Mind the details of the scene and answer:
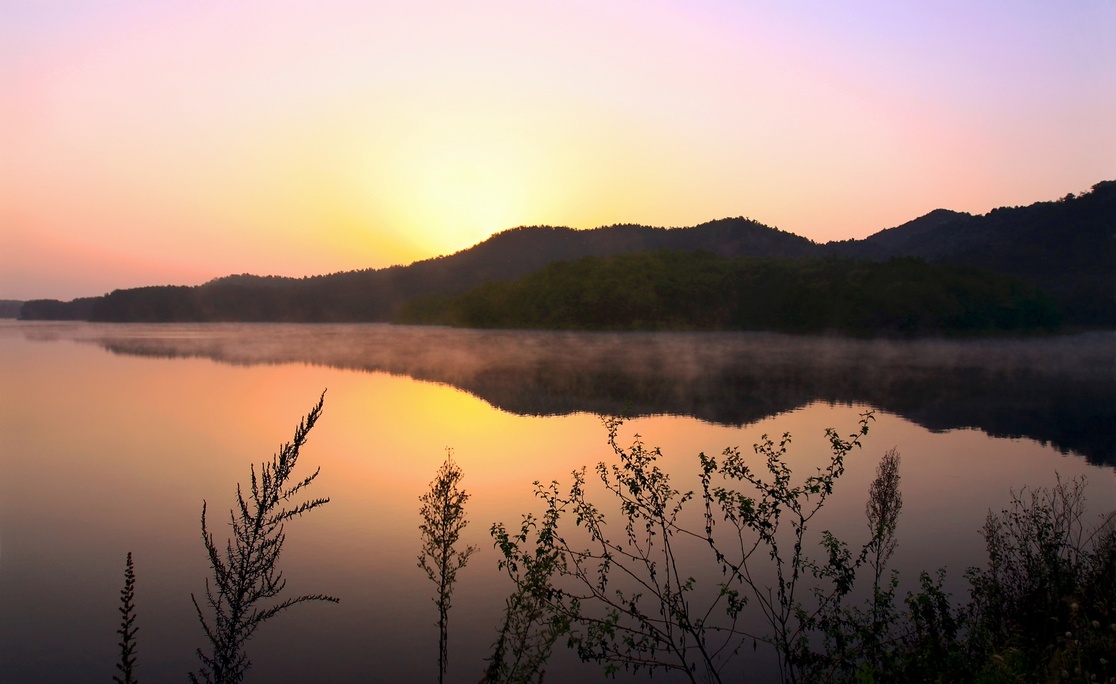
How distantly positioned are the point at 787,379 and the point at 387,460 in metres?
31.0

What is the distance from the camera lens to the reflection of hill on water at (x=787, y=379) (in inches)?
1340

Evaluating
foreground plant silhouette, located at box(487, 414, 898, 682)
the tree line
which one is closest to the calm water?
foreground plant silhouette, located at box(487, 414, 898, 682)

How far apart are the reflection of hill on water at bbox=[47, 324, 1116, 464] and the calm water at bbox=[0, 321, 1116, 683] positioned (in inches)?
13.3

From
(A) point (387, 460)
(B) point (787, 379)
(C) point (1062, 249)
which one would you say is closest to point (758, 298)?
(C) point (1062, 249)

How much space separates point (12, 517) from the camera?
671 inches

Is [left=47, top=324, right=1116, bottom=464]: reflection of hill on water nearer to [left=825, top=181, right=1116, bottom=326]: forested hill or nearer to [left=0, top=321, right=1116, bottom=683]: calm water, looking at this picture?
[left=0, top=321, right=1116, bottom=683]: calm water

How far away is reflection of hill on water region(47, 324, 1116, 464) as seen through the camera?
34.0 meters

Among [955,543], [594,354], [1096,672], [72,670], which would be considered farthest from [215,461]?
[594,354]

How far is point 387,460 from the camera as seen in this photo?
2392 centimetres

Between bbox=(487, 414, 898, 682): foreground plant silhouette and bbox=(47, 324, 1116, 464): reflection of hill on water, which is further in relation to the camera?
bbox=(47, 324, 1116, 464): reflection of hill on water

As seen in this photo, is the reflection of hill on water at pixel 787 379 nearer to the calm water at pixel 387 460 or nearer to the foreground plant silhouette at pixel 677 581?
the calm water at pixel 387 460

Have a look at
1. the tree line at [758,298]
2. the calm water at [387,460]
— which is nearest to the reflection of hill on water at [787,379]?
the calm water at [387,460]

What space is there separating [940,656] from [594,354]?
213 ft

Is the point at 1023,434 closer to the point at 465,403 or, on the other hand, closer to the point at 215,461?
the point at 465,403
